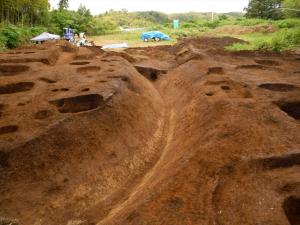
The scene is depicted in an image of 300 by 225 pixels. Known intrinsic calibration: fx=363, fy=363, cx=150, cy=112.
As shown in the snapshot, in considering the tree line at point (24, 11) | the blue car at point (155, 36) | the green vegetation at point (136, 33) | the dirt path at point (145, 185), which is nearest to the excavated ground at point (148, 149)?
the dirt path at point (145, 185)

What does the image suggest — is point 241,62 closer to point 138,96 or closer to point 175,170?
point 138,96

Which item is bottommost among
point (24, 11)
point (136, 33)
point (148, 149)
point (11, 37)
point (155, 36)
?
point (148, 149)

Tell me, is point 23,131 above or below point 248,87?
below

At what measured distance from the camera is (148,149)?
11969mm

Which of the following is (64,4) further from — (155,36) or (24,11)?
(155,36)

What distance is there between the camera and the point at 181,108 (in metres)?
15.2

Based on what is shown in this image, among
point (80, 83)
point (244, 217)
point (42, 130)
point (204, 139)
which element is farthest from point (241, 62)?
point (244, 217)

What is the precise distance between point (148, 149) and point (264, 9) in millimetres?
50432

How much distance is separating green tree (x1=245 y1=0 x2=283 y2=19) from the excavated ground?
40046 mm

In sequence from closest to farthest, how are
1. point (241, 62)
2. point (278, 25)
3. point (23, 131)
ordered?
point (23, 131)
point (241, 62)
point (278, 25)

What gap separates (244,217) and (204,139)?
3521 mm

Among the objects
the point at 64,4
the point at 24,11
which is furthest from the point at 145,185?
the point at 64,4

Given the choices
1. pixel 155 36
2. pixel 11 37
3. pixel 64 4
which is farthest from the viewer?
pixel 64 4

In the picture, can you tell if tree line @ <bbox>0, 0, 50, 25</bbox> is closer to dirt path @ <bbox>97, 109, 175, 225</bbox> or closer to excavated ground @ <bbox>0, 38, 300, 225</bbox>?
excavated ground @ <bbox>0, 38, 300, 225</bbox>
